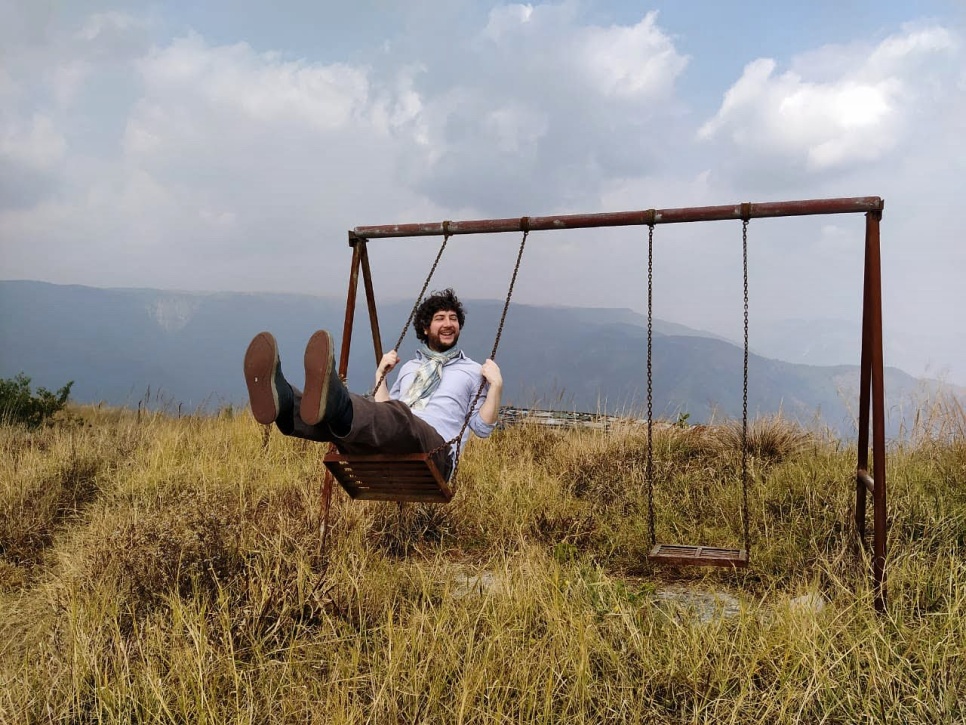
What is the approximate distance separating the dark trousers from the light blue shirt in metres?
0.30

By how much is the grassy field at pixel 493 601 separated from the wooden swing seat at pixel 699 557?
162 millimetres

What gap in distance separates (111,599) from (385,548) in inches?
57.5

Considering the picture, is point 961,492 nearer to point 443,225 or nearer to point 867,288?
point 867,288

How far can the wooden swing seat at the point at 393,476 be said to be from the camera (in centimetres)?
357

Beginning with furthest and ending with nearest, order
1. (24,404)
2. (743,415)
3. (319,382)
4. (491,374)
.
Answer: (24,404) → (491,374) → (743,415) → (319,382)

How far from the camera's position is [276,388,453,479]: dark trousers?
3.28 metres

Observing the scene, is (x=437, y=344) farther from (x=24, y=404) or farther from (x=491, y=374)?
(x=24, y=404)

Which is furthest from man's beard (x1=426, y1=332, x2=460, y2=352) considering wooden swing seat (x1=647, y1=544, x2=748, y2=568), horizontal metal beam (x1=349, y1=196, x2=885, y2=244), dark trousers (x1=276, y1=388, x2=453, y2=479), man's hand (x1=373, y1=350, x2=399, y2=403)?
wooden swing seat (x1=647, y1=544, x2=748, y2=568)

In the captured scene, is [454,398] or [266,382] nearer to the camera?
[266,382]

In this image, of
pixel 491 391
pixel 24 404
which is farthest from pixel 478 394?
pixel 24 404

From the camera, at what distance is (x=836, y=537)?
4.59m

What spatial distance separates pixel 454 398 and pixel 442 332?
17.4 inches

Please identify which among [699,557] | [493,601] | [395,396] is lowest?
[493,601]

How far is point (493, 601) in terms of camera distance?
3.39m
